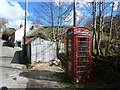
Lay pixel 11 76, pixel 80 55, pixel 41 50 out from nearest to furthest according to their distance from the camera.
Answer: pixel 80 55 < pixel 11 76 < pixel 41 50

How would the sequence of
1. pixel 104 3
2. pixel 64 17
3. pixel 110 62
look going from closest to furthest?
1. pixel 110 62
2. pixel 104 3
3. pixel 64 17

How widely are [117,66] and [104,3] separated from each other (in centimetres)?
648

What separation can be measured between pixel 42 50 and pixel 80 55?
749 cm

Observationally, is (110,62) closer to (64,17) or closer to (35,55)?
(35,55)

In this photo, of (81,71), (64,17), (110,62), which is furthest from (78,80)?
(64,17)

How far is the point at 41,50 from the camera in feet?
45.5

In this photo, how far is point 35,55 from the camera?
13586 millimetres

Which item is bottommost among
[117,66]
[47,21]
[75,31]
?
[117,66]

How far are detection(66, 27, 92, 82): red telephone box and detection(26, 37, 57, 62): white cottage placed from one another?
280 inches

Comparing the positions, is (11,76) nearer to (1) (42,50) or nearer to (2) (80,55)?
(2) (80,55)

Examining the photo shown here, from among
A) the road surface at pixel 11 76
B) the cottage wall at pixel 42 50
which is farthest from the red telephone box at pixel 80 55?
the cottage wall at pixel 42 50

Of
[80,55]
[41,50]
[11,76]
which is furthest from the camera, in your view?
[41,50]

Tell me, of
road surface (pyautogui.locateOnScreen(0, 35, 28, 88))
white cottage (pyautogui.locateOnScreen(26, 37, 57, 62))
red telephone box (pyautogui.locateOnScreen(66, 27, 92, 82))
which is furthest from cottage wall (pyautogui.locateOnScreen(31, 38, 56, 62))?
red telephone box (pyautogui.locateOnScreen(66, 27, 92, 82))

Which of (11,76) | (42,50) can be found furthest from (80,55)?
(42,50)
